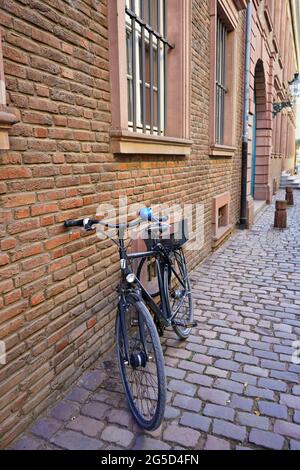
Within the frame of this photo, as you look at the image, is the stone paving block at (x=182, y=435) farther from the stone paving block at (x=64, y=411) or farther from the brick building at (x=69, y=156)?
the brick building at (x=69, y=156)

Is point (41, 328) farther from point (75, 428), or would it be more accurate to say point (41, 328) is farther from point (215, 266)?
point (215, 266)

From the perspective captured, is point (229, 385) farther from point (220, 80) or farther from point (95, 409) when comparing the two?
point (220, 80)

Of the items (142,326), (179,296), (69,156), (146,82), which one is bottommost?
(179,296)

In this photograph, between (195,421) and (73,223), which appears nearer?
(195,421)

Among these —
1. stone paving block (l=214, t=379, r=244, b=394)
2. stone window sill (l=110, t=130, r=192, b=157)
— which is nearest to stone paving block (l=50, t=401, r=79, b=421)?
stone paving block (l=214, t=379, r=244, b=394)

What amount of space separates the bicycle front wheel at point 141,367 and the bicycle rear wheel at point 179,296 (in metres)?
0.56

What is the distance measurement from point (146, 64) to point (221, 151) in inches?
107

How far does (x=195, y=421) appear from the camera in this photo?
7.08ft

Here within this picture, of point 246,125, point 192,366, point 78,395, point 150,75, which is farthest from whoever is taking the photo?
point 246,125

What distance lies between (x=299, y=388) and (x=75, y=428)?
1541 mm

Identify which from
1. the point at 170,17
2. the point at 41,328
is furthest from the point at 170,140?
the point at 41,328

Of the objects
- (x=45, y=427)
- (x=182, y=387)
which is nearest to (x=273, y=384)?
(x=182, y=387)

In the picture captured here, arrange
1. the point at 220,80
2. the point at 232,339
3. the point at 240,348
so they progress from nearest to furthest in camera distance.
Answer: the point at 240,348 → the point at 232,339 → the point at 220,80

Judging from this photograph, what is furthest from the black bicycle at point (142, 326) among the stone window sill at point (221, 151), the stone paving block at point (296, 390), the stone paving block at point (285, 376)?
the stone window sill at point (221, 151)
